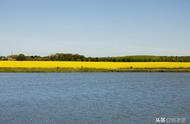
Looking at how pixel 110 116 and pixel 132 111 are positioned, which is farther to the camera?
pixel 132 111

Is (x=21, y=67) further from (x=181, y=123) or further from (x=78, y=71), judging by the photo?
(x=181, y=123)

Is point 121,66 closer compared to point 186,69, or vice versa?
point 186,69

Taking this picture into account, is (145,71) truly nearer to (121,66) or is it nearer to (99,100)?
(121,66)

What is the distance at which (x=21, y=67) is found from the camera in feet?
202

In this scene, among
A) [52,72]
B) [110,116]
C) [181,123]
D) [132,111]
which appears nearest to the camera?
[181,123]

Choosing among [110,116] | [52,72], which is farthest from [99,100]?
[52,72]

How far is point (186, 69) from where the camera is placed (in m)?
62.4

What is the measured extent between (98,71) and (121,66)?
8.08m

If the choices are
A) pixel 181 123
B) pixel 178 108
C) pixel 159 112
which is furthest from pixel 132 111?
pixel 181 123

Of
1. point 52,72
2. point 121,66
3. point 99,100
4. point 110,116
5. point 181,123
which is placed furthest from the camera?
point 121,66

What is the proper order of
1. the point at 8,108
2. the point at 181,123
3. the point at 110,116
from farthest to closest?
the point at 8,108 < the point at 110,116 < the point at 181,123

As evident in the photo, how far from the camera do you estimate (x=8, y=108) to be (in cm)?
1867

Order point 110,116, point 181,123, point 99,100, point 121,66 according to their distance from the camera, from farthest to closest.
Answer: point 121,66 < point 99,100 < point 110,116 < point 181,123

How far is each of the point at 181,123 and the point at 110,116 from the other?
3092 mm
